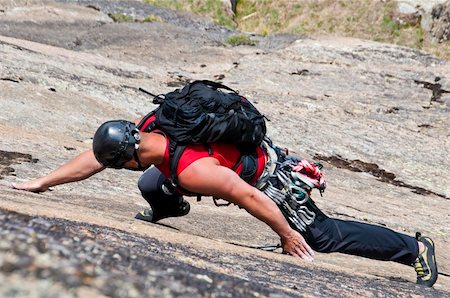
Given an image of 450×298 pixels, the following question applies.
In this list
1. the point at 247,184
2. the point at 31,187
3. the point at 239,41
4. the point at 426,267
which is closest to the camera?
the point at 247,184

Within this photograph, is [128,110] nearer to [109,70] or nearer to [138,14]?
[109,70]

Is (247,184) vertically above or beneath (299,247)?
above

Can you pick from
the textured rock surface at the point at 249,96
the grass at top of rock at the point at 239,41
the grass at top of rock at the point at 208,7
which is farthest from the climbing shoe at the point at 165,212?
the grass at top of rock at the point at 208,7

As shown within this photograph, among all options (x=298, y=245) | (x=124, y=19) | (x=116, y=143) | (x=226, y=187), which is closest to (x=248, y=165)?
(x=226, y=187)

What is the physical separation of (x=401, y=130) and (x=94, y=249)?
43.6 ft

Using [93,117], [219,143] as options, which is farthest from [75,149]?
[219,143]

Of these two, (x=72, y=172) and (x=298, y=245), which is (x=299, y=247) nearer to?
(x=298, y=245)

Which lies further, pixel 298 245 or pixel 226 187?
pixel 298 245

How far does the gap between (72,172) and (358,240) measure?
2647mm

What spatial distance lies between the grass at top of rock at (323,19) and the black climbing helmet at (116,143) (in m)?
26.1

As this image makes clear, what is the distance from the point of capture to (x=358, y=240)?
21.1 feet

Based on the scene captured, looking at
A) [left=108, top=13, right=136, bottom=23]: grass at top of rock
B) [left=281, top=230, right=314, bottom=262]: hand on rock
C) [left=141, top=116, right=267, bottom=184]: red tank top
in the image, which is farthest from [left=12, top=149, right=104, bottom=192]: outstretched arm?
[left=108, top=13, right=136, bottom=23]: grass at top of rock

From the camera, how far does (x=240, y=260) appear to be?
4.91 m

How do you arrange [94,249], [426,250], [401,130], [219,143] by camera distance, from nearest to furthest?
[94,249]
[219,143]
[426,250]
[401,130]
